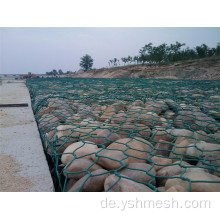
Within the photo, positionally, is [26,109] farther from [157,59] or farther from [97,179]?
[157,59]

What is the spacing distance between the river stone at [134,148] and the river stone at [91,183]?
195 millimetres

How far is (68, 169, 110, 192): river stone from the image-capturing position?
73 centimetres

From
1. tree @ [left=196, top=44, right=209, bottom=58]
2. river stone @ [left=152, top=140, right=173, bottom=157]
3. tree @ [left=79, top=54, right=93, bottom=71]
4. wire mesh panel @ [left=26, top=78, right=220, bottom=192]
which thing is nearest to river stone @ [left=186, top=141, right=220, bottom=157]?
wire mesh panel @ [left=26, top=78, right=220, bottom=192]

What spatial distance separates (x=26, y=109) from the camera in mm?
1894

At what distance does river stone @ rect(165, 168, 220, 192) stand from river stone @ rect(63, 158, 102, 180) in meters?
0.31

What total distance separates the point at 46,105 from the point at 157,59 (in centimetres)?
1659

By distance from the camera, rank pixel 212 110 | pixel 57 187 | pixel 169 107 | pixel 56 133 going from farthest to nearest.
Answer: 1. pixel 169 107
2. pixel 212 110
3. pixel 56 133
4. pixel 57 187

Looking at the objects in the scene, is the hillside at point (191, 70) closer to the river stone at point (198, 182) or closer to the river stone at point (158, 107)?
the river stone at point (158, 107)

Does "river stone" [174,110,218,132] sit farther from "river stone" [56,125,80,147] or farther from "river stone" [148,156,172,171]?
"river stone" [56,125,80,147]

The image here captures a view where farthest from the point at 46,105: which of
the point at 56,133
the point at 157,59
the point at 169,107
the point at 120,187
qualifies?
the point at 157,59

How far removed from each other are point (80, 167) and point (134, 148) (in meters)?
0.28

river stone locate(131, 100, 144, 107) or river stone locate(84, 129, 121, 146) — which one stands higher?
river stone locate(131, 100, 144, 107)

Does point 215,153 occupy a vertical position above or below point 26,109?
below

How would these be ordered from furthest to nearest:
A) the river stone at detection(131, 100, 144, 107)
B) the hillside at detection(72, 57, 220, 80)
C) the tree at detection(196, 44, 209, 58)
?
the tree at detection(196, 44, 209, 58), the hillside at detection(72, 57, 220, 80), the river stone at detection(131, 100, 144, 107)
